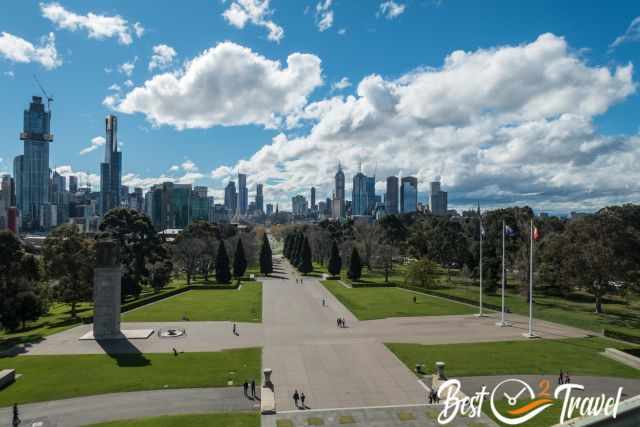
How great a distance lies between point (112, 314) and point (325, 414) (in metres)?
25.0

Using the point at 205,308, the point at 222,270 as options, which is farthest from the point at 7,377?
the point at 222,270

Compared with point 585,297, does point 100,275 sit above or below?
above

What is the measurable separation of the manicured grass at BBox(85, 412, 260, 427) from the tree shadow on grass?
9.84 metres

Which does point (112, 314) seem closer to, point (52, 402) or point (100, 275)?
point (100, 275)

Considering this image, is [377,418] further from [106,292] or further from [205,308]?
[205,308]

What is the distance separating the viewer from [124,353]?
1307 inches

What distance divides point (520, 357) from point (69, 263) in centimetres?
4550

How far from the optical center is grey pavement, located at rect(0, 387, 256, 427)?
21922mm

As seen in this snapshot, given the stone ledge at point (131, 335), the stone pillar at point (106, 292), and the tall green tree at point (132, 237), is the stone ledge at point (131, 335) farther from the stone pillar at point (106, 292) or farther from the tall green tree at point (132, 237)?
the tall green tree at point (132, 237)

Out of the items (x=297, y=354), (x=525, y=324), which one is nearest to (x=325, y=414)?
(x=297, y=354)

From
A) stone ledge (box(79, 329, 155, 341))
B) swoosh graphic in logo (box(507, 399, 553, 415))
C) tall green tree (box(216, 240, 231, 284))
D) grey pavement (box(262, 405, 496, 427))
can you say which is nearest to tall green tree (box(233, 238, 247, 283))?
tall green tree (box(216, 240, 231, 284))

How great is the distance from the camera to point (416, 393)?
25375 mm

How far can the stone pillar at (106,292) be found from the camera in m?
38.2

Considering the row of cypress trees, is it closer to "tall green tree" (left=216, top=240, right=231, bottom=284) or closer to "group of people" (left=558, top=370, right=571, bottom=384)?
"tall green tree" (left=216, top=240, right=231, bottom=284)
